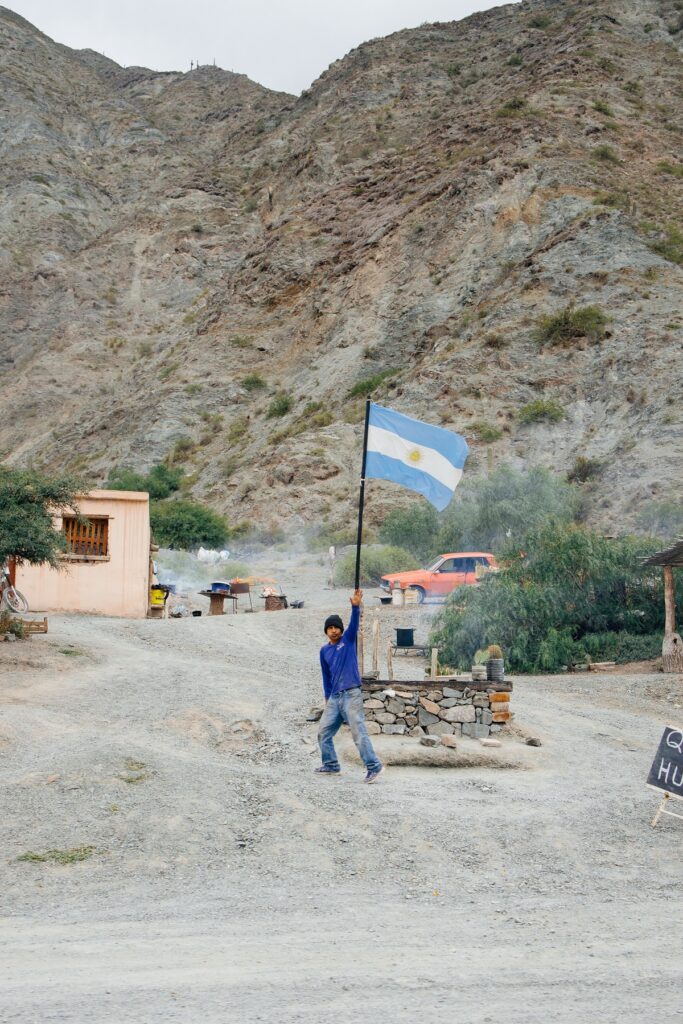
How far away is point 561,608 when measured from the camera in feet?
63.3

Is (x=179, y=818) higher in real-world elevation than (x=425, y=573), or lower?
lower

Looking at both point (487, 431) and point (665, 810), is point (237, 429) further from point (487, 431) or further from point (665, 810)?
point (665, 810)

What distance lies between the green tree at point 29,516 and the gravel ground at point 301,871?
2.46 m

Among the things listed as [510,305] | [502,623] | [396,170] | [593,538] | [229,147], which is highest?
[229,147]

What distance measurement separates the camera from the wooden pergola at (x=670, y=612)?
17312mm

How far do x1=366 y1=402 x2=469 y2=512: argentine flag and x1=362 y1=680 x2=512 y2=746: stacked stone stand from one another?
210 cm

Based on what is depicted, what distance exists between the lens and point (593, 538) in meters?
20.1

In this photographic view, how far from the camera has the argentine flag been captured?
37.8ft

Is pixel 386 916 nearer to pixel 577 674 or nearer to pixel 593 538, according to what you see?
pixel 577 674

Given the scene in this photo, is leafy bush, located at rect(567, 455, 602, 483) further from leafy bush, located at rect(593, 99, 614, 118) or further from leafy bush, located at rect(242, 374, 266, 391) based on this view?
leafy bush, located at rect(593, 99, 614, 118)

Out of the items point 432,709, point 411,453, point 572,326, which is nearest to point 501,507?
point 572,326

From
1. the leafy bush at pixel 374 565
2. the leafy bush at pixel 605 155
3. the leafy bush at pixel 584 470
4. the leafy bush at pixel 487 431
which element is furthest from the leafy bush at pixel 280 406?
the leafy bush at pixel 605 155

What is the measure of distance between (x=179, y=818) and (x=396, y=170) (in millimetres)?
54959

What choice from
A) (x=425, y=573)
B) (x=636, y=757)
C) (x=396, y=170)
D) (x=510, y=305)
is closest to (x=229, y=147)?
(x=396, y=170)
